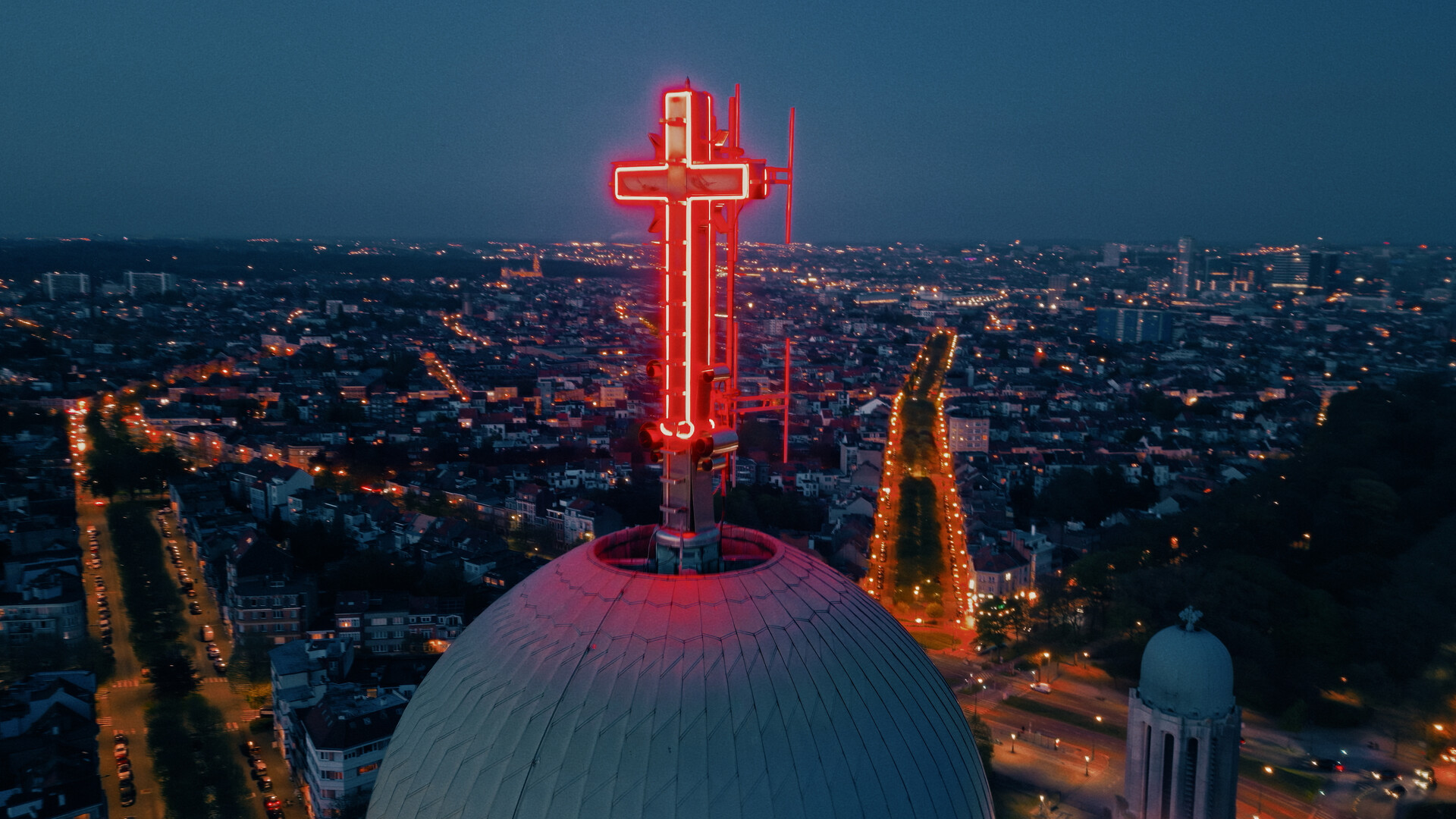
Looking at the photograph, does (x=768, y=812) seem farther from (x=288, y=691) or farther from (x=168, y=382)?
(x=168, y=382)

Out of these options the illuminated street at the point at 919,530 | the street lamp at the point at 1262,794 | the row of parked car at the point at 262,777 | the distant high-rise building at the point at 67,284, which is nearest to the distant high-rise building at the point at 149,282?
the distant high-rise building at the point at 67,284

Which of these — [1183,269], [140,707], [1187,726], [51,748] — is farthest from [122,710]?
[1183,269]

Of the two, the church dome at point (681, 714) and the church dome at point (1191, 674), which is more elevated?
the church dome at point (681, 714)

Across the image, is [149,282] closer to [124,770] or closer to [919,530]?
[919,530]

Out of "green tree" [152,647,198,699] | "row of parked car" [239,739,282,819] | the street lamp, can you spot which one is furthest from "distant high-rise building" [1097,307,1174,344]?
"row of parked car" [239,739,282,819]

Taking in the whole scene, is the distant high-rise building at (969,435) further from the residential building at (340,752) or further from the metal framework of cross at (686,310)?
the metal framework of cross at (686,310)

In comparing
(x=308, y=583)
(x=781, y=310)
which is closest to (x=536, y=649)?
(x=308, y=583)

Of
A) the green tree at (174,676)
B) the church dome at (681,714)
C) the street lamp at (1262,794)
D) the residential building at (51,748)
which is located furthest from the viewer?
the green tree at (174,676)
